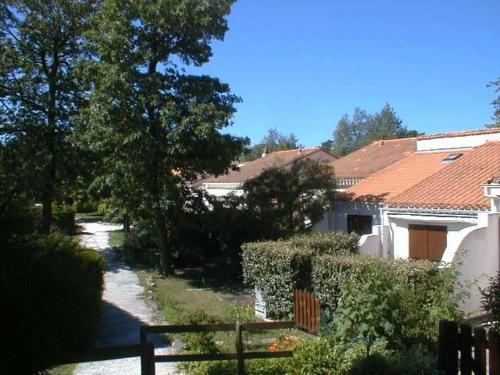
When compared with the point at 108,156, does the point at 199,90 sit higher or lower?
higher

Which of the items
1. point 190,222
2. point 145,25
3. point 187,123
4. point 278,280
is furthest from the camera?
point 190,222

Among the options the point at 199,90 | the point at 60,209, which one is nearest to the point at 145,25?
the point at 199,90

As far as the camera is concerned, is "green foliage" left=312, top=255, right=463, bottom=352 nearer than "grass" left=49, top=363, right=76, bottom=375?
Yes

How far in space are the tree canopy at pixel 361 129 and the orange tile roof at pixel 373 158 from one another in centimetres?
8206

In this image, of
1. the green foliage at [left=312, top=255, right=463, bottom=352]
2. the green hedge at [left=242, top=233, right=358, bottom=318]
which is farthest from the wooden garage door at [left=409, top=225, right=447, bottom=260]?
the green foliage at [left=312, top=255, right=463, bottom=352]

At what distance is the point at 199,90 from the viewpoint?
19453mm

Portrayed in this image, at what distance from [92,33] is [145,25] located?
2065 mm

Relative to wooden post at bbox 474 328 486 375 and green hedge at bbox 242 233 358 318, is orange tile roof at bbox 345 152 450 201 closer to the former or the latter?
green hedge at bbox 242 233 358 318

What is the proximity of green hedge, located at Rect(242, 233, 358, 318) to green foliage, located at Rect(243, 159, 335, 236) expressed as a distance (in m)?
5.55

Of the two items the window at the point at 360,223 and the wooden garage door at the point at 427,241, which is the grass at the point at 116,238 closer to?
the window at the point at 360,223

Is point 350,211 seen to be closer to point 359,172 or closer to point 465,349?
point 359,172

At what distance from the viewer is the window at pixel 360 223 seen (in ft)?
71.7

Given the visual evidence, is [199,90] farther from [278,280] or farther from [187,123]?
[278,280]

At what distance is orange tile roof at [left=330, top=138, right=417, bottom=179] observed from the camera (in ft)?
90.5
